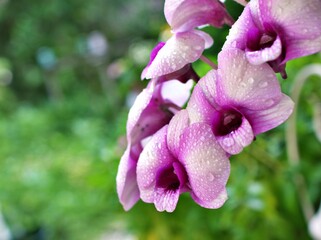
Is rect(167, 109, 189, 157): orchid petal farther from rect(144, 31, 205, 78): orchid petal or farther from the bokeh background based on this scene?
the bokeh background

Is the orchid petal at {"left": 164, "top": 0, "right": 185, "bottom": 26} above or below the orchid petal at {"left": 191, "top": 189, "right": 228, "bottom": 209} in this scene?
above

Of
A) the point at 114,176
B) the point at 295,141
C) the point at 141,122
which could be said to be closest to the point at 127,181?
the point at 141,122

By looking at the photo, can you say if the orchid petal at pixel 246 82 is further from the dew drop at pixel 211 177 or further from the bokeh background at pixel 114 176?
the bokeh background at pixel 114 176

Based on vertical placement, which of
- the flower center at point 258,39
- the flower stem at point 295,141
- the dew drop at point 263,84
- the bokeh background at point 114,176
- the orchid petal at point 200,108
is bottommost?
the bokeh background at point 114,176

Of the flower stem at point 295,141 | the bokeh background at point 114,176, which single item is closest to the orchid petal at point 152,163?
the bokeh background at point 114,176

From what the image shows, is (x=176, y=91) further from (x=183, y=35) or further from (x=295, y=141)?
(x=295, y=141)

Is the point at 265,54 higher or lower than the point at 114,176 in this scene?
higher

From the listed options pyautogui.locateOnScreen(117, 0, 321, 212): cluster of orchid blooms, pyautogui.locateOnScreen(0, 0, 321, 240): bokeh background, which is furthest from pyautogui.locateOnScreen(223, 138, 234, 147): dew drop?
pyautogui.locateOnScreen(0, 0, 321, 240): bokeh background
